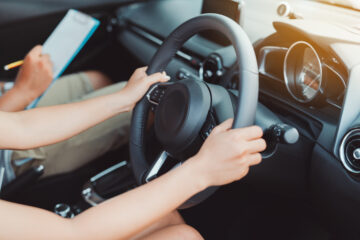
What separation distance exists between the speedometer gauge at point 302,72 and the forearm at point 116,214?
1.48 feet

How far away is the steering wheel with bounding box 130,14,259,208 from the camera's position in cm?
80

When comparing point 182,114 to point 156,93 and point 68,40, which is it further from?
point 68,40

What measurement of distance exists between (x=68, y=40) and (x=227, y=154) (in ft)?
3.23

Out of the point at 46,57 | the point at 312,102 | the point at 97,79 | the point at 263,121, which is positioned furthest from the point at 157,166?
the point at 97,79

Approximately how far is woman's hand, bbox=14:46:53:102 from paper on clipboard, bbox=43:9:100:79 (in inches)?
1.9

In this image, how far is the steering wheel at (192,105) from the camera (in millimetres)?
805

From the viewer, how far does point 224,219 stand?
4.67 ft

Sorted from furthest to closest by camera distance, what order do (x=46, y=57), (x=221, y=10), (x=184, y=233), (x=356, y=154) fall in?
(x=46, y=57)
(x=221, y=10)
(x=184, y=233)
(x=356, y=154)

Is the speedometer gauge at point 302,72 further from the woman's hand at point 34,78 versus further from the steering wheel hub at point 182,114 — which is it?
the woman's hand at point 34,78

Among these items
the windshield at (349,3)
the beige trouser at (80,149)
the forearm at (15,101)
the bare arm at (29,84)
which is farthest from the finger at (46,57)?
the windshield at (349,3)

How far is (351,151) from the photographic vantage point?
90 cm

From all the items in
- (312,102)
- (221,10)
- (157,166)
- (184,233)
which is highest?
(221,10)

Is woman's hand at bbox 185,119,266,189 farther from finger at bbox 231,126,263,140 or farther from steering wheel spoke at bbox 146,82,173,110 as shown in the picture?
steering wheel spoke at bbox 146,82,173,110

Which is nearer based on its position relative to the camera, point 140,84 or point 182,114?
point 182,114
